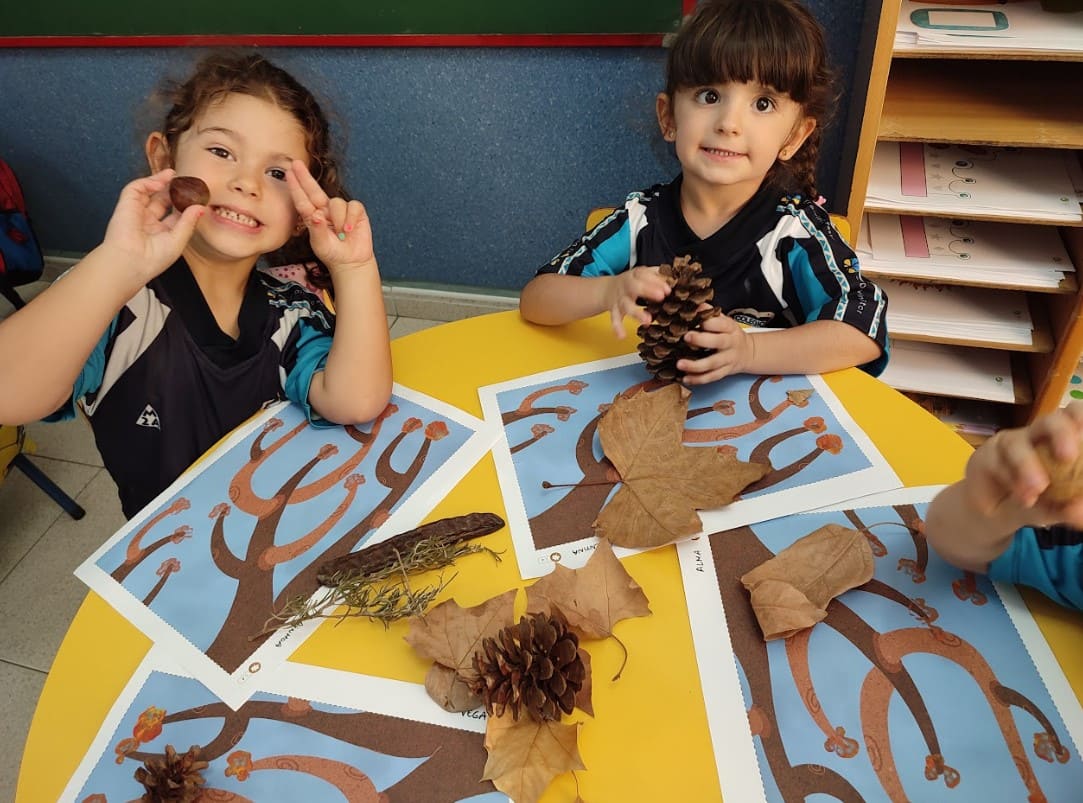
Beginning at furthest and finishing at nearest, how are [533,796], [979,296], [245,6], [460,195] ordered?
[460,195] < [245,6] < [979,296] < [533,796]

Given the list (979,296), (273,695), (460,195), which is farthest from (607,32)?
(273,695)

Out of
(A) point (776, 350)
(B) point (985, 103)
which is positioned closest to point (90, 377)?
(A) point (776, 350)

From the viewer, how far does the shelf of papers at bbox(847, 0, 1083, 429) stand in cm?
119

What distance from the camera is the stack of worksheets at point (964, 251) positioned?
139 centimetres

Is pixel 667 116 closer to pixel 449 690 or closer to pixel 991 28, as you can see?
pixel 991 28

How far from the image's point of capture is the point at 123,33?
6.18ft

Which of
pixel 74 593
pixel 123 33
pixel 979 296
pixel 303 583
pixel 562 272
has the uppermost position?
pixel 123 33

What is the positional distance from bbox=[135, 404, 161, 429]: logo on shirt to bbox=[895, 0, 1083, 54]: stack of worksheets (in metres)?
1.28

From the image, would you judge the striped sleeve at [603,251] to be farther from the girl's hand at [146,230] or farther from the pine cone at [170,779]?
the pine cone at [170,779]

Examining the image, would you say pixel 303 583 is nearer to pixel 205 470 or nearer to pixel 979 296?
pixel 205 470

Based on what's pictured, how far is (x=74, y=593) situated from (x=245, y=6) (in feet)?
4.71

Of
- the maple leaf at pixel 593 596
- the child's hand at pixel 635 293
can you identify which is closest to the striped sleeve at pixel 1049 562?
the maple leaf at pixel 593 596

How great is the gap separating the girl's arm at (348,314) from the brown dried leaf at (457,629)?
33 centimetres

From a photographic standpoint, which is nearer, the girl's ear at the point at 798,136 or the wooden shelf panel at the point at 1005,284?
the girl's ear at the point at 798,136
